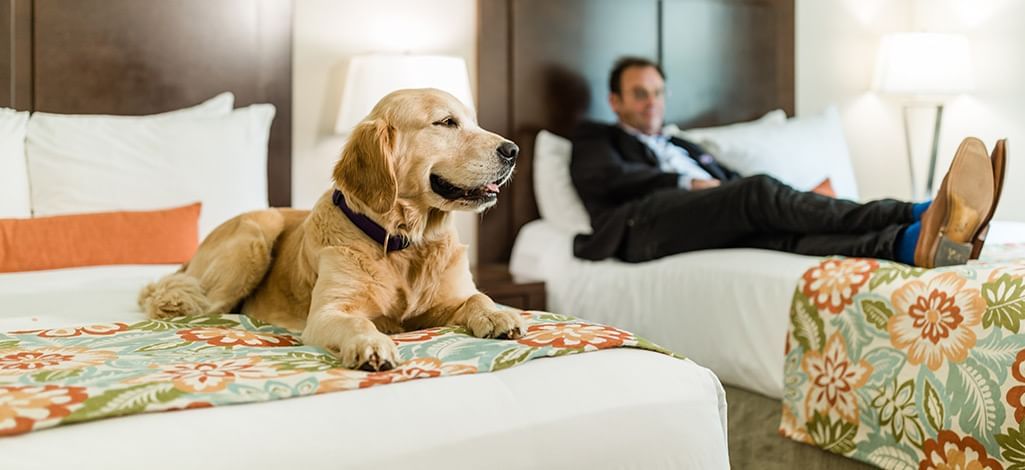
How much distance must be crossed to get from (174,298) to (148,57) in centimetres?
138

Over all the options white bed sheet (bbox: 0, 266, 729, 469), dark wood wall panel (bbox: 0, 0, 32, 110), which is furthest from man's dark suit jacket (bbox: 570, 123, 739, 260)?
dark wood wall panel (bbox: 0, 0, 32, 110)

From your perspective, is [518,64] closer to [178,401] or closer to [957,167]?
[957,167]

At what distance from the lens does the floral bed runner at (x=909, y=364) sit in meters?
1.65

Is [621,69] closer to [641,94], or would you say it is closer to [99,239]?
[641,94]

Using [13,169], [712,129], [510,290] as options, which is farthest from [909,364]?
[13,169]

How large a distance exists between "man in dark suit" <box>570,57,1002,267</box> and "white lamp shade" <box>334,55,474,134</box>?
1.84 feet

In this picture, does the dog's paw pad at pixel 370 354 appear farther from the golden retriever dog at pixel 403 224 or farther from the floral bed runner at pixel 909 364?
the floral bed runner at pixel 909 364

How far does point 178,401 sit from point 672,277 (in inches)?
74.4

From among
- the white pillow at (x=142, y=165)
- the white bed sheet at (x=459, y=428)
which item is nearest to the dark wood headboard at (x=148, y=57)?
the white pillow at (x=142, y=165)

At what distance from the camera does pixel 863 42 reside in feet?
14.6

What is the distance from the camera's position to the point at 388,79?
2.86m

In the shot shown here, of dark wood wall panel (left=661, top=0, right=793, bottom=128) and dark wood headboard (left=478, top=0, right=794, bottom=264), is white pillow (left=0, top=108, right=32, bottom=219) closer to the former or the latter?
dark wood headboard (left=478, top=0, right=794, bottom=264)

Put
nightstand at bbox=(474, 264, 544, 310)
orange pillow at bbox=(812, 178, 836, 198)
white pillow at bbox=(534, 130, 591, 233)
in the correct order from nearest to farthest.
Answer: nightstand at bbox=(474, 264, 544, 310), white pillow at bbox=(534, 130, 591, 233), orange pillow at bbox=(812, 178, 836, 198)

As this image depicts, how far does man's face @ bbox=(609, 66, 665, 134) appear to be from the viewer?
3.39m
